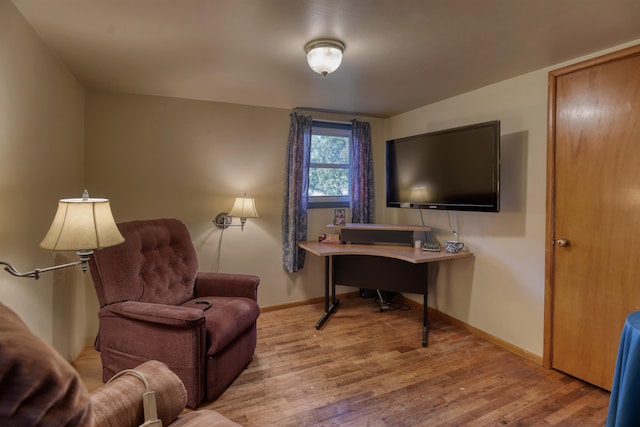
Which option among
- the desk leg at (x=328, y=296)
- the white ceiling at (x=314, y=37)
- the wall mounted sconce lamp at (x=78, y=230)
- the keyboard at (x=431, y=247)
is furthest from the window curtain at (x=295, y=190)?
the wall mounted sconce lamp at (x=78, y=230)

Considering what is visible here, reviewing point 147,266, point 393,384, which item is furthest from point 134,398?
point 393,384

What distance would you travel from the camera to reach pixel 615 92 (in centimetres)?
204

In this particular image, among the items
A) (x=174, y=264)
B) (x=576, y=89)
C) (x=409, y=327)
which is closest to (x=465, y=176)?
(x=576, y=89)

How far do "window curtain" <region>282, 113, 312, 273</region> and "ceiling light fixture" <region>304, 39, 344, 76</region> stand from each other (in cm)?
149

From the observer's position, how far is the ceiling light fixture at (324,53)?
194 centimetres

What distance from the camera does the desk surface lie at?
2771 mm

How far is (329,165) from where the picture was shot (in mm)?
3828

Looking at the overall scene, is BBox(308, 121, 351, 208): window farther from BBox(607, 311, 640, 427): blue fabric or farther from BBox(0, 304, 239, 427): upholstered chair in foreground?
BBox(0, 304, 239, 427): upholstered chair in foreground

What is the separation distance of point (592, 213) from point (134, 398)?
106 inches

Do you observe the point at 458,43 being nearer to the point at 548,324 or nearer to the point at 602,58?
the point at 602,58

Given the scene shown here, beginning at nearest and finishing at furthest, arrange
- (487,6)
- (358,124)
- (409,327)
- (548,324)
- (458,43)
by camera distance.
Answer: (487,6)
(458,43)
(548,324)
(409,327)
(358,124)

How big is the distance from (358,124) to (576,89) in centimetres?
204

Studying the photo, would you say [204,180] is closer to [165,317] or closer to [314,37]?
[165,317]

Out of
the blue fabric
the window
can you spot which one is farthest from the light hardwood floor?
the window
